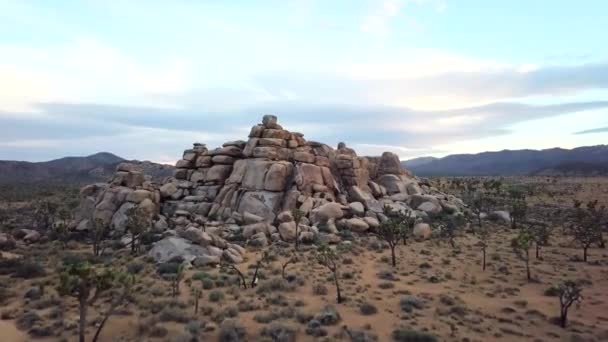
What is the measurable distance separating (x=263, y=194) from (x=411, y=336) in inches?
1364

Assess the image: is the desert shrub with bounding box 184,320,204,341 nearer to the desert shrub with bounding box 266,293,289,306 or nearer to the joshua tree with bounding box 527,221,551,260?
the desert shrub with bounding box 266,293,289,306

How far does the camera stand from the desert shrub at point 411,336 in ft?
63.8

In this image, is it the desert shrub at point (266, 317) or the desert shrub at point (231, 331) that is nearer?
the desert shrub at point (231, 331)

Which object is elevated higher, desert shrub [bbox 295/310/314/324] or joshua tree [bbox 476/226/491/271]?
joshua tree [bbox 476/226/491/271]

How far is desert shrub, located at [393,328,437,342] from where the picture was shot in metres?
19.4

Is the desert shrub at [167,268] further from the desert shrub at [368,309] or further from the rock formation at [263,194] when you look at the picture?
the desert shrub at [368,309]

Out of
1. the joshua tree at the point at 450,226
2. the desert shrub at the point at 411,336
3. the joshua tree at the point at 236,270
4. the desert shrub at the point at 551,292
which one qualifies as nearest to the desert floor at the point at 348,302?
the desert shrub at the point at 551,292

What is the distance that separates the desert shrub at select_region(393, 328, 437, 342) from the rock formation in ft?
75.7

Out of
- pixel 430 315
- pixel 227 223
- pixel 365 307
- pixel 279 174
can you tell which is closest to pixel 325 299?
pixel 365 307

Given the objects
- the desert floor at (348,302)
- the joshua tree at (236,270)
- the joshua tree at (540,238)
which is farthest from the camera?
the joshua tree at (540,238)

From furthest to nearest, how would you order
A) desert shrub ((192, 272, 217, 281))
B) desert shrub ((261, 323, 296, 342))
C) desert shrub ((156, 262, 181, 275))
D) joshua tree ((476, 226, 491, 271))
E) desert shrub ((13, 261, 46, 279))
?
1. joshua tree ((476, 226, 491, 271))
2. desert shrub ((156, 262, 181, 275))
3. desert shrub ((13, 261, 46, 279))
4. desert shrub ((192, 272, 217, 281))
5. desert shrub ((261, 323, 296, 342))

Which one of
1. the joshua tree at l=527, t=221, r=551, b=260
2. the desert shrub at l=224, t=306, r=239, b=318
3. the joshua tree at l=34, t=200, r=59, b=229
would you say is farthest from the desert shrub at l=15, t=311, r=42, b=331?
the joshua tree at l=527, t=221, r=551, b=260

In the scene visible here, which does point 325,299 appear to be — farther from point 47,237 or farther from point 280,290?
point 47,237

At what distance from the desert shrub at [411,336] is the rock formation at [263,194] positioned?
23.1m
